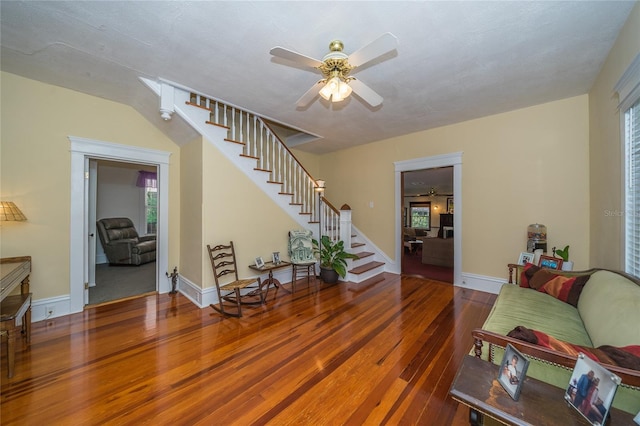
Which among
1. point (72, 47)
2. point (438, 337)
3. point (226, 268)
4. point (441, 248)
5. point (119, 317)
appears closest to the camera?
point (72, 47)

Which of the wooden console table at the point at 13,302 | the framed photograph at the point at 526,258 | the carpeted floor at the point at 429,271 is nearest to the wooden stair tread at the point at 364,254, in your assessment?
the carpeted floor at the point at 429,271

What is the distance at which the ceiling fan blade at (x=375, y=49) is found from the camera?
60.4 inches

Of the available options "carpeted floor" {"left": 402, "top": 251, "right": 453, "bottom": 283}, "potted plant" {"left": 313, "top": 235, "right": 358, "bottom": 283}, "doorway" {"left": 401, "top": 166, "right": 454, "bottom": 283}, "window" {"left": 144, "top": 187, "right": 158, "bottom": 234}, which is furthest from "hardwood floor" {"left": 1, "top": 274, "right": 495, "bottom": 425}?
"window" {"left": 144, "top": 187, "right": 158, "bottom": 234}

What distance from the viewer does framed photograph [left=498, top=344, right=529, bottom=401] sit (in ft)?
3.51

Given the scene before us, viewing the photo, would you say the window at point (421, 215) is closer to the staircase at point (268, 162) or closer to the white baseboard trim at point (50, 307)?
the staircase at point (268, 162)

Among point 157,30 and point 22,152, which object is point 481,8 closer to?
point 157,30

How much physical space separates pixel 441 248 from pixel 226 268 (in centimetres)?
464

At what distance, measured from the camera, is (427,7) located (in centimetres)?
172

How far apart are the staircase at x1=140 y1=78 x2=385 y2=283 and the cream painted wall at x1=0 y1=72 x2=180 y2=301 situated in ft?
3.86

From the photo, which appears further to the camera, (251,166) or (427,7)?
(251,166)

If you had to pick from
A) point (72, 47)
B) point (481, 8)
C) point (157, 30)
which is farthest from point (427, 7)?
point (72, 47)

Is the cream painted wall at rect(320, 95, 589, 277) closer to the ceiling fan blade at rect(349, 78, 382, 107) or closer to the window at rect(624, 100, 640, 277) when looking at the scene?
the window at rect(624, 100, 640, 277)

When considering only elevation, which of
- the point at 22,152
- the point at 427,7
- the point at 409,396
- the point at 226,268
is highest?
the point at 427,7

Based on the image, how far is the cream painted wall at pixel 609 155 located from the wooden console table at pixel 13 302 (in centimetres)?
503
